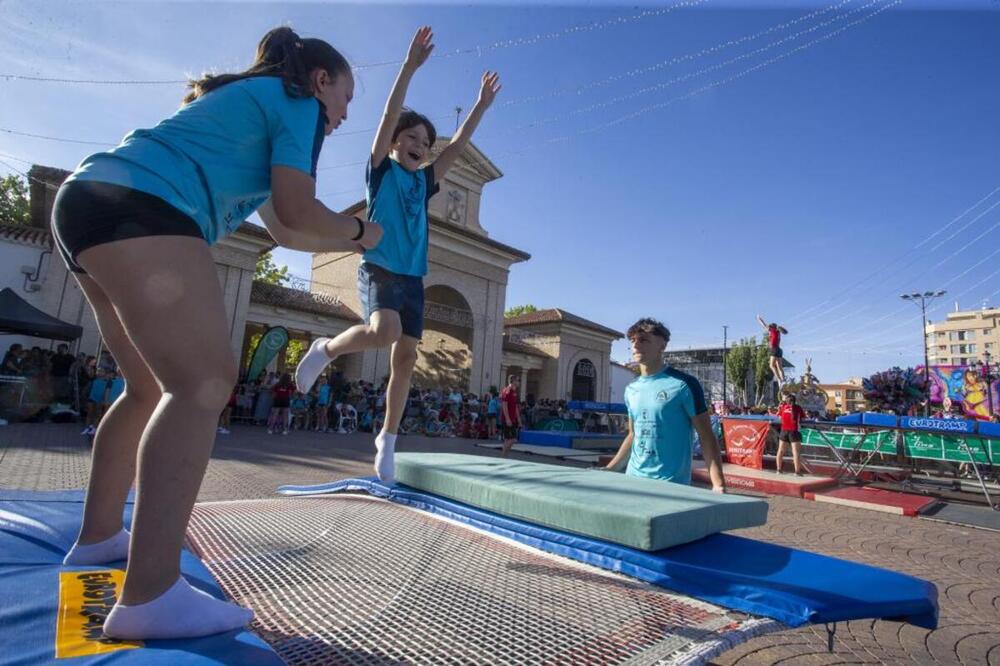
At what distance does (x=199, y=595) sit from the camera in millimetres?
1227

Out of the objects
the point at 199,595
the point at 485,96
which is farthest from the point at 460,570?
the point at 485,96

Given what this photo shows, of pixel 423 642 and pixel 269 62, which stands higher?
pixel 269 62

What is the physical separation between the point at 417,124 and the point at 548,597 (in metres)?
2.68

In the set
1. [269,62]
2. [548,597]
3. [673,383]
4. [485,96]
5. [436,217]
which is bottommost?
[548,597]

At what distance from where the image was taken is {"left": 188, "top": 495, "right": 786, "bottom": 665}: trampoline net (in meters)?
1.29

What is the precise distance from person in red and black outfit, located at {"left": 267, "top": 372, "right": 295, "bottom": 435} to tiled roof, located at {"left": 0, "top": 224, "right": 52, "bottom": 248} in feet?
28.1

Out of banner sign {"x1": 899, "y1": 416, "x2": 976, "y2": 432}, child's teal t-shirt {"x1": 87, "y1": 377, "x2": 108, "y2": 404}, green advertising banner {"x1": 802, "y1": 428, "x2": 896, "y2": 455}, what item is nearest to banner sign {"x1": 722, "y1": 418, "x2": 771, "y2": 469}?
green advertising banner {"x1": 802, "y1": 428, "x2": 896, "y2": 455}

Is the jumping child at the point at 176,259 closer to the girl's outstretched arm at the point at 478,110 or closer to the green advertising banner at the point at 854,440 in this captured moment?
the girl's outstretched arm at the point at 478,110

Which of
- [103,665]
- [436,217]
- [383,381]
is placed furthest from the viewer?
[436,217]

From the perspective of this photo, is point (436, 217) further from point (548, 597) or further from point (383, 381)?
point (548, 597)

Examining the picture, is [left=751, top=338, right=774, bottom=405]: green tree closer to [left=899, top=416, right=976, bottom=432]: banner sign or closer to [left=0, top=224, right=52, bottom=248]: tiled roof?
[left=899, top=416, right=976, bottom=432]: banner sign

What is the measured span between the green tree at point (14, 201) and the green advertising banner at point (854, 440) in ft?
125

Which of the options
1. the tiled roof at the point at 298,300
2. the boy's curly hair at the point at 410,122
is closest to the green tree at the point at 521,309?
the tiled roof at the point at 298,300

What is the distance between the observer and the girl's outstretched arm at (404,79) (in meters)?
2.64
